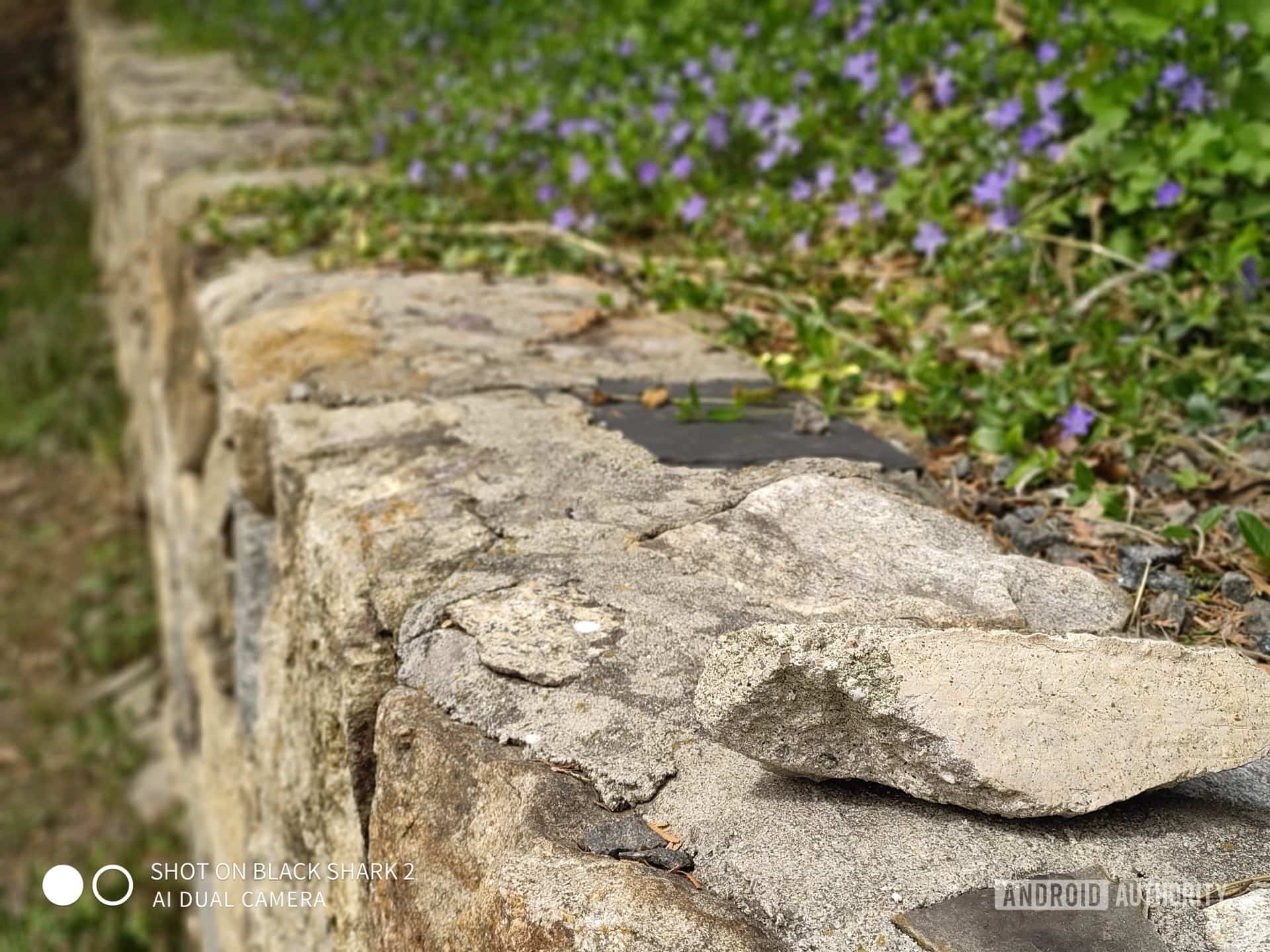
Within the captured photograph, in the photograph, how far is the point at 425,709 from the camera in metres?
1.12

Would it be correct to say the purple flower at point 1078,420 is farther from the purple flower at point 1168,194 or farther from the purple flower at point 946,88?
the purple flower at point 946,88

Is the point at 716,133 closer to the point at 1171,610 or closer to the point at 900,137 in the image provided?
the point at 900,137

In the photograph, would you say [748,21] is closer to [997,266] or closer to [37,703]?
[997,266]

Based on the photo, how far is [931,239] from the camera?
2406 mm

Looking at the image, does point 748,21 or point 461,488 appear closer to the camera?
point 461,488

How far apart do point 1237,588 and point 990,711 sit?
1.80 ft

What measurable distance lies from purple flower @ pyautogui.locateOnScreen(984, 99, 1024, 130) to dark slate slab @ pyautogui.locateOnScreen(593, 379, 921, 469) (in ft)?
3.76

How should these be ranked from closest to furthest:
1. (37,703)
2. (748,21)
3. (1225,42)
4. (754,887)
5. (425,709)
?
(754,887) → (425,709) → (1225,42) → (748,21) → (37,703)

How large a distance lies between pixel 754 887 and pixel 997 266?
5.54 ft

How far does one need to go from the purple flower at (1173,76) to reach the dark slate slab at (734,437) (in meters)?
1.05

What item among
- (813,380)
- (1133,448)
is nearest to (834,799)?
(1133,448)

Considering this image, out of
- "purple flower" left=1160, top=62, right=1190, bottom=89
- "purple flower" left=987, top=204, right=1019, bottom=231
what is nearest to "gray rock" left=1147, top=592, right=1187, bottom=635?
"purple flower" left=987, top=204, right=1019, bottom=231

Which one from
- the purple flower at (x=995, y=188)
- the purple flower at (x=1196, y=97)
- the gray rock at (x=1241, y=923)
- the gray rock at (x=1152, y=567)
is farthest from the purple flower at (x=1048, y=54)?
the gray rock at (x=1241, y=923)

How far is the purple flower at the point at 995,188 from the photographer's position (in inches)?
95.0
